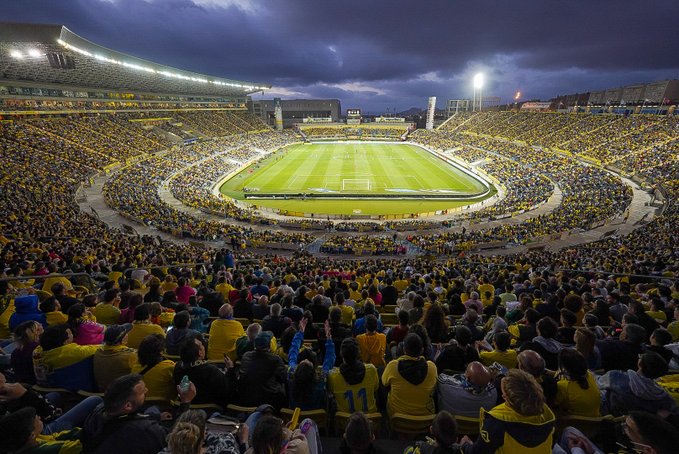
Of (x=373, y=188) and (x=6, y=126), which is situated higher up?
(x=6, y=126)

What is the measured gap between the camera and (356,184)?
5009 cm

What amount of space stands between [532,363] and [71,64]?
5700cm

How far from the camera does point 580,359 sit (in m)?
3.90

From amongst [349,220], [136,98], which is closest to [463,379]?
[349,220]

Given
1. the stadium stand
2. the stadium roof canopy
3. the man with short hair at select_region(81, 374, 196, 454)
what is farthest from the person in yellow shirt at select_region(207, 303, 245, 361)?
the stadium roof canopy

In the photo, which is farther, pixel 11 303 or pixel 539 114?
pixel 539 114

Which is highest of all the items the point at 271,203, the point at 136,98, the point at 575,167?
the point at 136,98

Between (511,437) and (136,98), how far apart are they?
87.7 m

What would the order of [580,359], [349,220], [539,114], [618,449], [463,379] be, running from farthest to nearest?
[539,114] → [349,220] → [463,379] → [580,359] → [618,449]

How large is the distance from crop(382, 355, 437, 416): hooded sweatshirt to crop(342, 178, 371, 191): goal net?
1715 inches

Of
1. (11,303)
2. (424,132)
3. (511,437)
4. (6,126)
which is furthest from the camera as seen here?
(424,132)

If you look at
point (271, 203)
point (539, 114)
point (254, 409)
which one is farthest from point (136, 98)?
point (539, 114)

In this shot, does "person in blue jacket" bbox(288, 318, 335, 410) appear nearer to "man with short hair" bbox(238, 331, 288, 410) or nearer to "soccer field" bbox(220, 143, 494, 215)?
"man with short hair" bbox(238, 331, 288, 410)

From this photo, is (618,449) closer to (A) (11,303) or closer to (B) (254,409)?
(B) (254,409)
